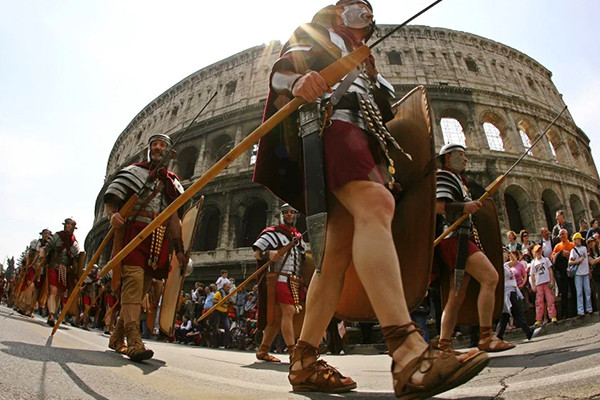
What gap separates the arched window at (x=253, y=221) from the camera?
21.3 meters

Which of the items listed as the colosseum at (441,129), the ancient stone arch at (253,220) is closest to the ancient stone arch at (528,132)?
the colosseum at (441,129)

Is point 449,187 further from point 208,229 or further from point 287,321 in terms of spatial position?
point 208,229

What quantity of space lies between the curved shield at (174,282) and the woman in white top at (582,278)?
6.37 m

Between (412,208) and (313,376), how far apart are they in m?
1.01

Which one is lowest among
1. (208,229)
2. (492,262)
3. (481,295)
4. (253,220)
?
(481,295)

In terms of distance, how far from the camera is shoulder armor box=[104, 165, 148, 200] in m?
3.40

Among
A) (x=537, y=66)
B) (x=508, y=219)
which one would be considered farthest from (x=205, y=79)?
(x=537, y=66)

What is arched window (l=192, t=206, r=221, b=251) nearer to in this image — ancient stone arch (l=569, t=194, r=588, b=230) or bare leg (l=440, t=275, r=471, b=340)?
bare leg (l=440, t=275, r=471, b=340)

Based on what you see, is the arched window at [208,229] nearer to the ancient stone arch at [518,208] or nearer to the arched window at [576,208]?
the ancient stone arch at [518,208]

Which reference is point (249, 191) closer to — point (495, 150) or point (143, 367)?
point (495, 150)

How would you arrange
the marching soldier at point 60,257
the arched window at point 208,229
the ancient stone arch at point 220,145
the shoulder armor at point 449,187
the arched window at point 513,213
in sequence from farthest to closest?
the ancient stone arch at point 220,145 < the arched window at point 208,229 < the arched window at point 513,213 < the marching soldier at point 60,257 < the shoulder armor at point 449,187

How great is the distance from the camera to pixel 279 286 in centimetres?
507

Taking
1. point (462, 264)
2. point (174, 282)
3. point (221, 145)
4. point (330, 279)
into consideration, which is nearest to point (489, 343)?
point (462, 264)

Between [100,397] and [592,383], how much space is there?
179cm
